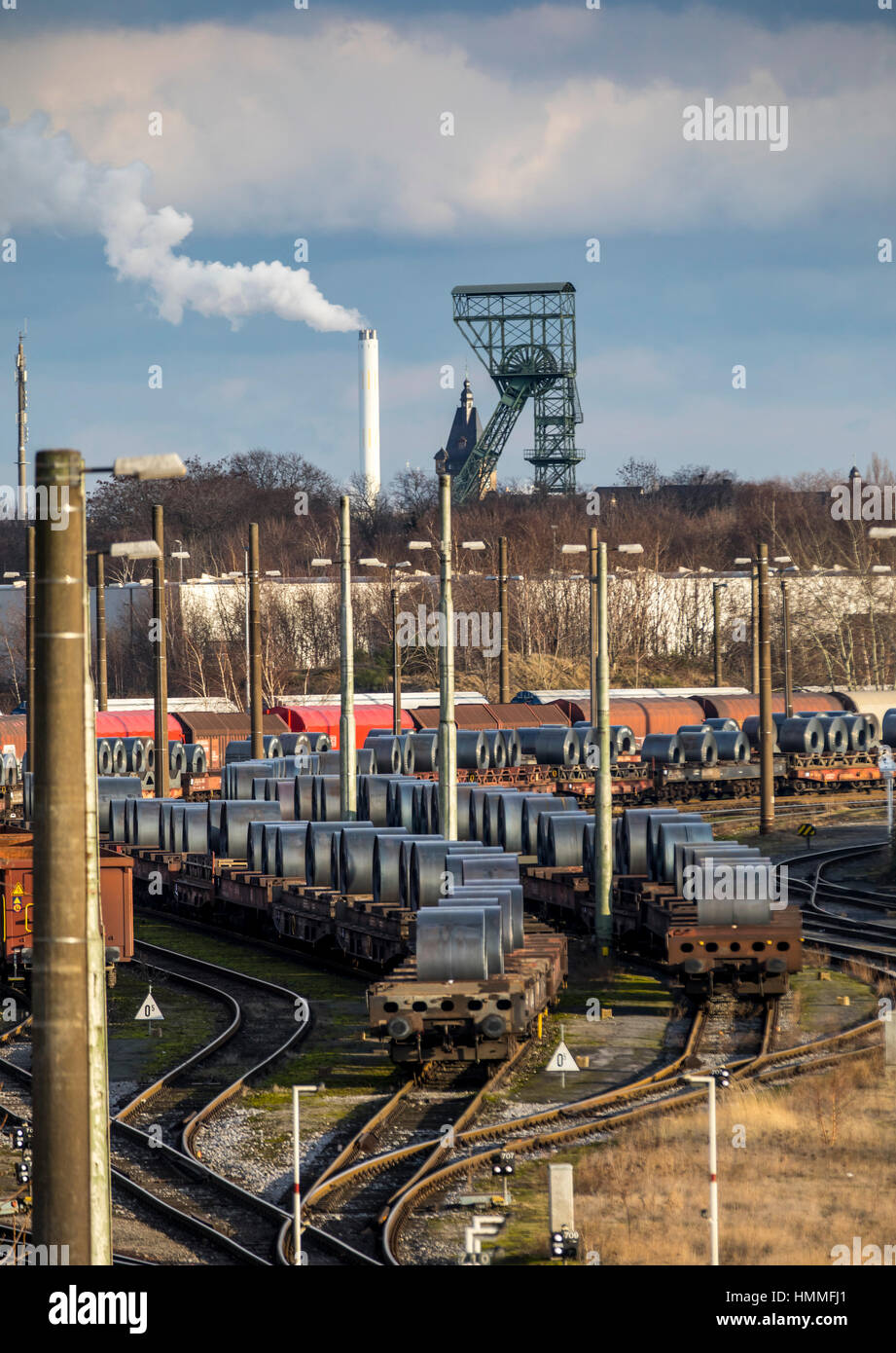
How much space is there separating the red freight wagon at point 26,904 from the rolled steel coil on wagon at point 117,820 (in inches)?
446

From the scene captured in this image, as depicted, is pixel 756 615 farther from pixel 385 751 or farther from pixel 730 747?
pixel 385 751

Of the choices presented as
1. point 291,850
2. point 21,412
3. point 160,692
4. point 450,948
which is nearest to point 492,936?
point 450,948

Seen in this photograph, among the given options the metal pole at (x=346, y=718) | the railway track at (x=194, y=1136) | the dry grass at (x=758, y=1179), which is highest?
the metal pole at (x=346, y=718)

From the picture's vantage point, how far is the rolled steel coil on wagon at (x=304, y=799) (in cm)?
3372

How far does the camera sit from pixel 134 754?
53.1 meters

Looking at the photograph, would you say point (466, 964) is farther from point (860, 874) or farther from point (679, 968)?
point (860, 874)

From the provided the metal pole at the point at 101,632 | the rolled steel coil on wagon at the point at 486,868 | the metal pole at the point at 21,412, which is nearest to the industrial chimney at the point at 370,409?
the metal pole at the point at 21,412

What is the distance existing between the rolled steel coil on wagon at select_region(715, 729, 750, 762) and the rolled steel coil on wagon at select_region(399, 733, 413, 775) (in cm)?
1157

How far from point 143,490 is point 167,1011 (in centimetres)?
9449

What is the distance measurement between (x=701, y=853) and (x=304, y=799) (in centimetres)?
1193

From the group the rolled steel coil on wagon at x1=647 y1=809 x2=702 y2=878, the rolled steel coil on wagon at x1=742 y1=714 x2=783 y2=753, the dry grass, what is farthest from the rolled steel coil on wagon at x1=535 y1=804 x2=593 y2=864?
the rolled steel coil on wagon at x1=742 y1=714 x2=783 y2=753

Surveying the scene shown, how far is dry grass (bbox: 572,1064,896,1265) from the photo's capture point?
13.4 meters

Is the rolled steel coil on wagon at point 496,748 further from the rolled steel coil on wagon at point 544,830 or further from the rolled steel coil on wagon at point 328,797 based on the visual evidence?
the rolled steel coil on wagon at point 544,830
